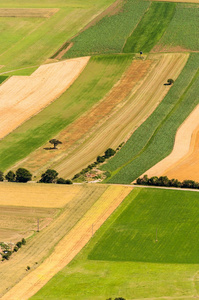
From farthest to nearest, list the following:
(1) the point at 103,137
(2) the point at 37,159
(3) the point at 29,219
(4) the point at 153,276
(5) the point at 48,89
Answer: (5) the point at 48,89 < (1) the point at 103,137 < (2) the point at 37,159 < (3) the point at 29,219 < (4) the point at 153,276

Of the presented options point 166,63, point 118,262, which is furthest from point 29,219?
point 166,63

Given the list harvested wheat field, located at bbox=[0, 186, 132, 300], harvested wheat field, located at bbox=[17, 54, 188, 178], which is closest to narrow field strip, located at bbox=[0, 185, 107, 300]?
harvested wheat field, located at bbox=[0, 186, 132, 300]

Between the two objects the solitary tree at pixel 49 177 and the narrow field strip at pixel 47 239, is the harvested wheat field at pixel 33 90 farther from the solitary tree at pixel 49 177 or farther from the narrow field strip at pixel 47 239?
the narrow field strip at pixel 47 239

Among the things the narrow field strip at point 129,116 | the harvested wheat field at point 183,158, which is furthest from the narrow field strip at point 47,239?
the harvested wheat field at point 183,158

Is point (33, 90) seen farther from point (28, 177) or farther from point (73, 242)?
point (73, 242)

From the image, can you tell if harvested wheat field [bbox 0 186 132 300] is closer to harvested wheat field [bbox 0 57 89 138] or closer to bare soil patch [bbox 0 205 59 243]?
bare soil patch [bbox 0 205 59 243]

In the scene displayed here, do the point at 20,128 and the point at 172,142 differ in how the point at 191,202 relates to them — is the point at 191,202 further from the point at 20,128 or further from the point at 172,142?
the point at 20,128

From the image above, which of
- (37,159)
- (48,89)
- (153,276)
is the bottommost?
(153,276)
